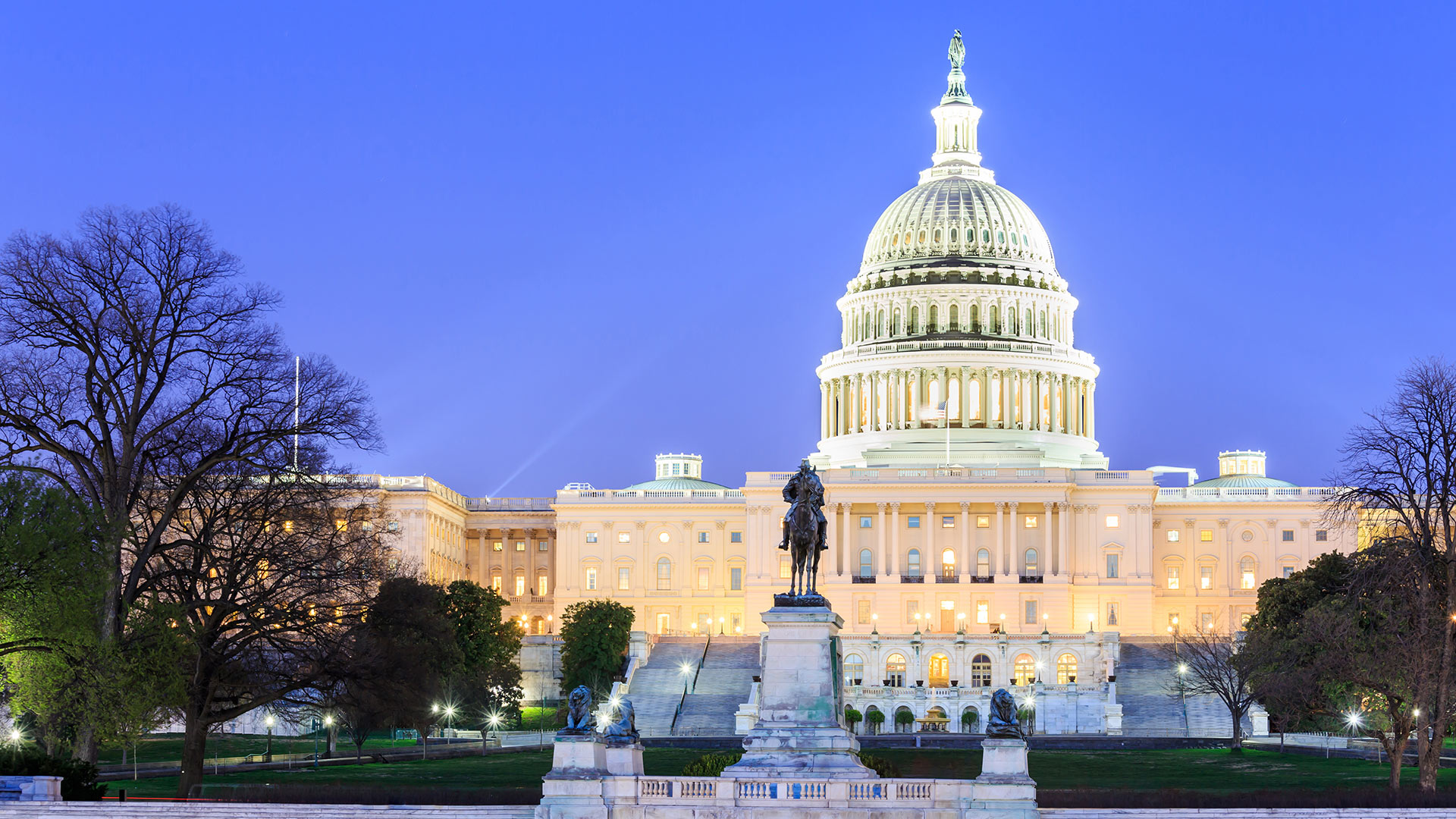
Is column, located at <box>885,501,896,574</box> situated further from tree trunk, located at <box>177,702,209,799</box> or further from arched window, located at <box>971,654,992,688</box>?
tree trunk, located at <box>177,702,209,799</box>

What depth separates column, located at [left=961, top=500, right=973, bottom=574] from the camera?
14475 centimetres

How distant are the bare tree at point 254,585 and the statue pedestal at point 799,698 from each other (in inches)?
554

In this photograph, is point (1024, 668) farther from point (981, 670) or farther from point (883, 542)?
point (883, 542)

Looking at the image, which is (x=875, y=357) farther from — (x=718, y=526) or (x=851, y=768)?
(x=851, y=768)

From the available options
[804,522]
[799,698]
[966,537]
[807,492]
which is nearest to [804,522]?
[804,522]

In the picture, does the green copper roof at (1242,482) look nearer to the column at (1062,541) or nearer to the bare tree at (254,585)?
the column at (1062,541)

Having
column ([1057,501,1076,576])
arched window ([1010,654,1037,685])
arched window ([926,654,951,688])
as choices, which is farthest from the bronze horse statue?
column ([1057,501,1076,576])

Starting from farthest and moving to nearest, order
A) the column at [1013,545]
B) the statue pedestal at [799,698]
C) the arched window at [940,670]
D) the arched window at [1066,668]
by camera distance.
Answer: the column at [1013,545]
the arched window at [940,670]
the arched window at [1066,668]
the statue pedestal at [799,698]

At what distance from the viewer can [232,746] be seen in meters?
87.9

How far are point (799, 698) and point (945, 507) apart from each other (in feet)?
321

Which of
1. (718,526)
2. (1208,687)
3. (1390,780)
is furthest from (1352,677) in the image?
(718,526)

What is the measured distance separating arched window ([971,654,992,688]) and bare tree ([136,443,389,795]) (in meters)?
64.3

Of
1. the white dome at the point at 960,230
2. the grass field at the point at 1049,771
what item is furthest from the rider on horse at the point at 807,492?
the white dome at the point at 960,230

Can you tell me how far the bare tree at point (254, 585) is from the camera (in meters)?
57.8
